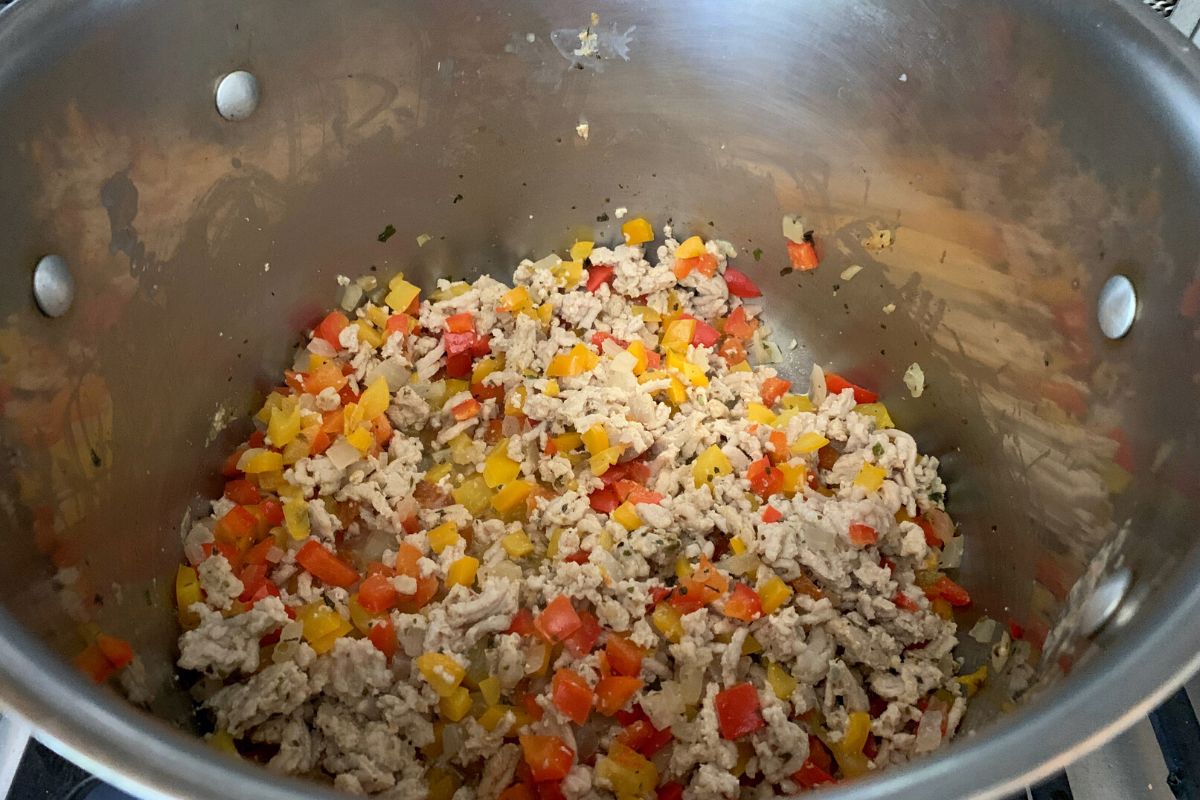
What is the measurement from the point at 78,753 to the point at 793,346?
1.35 meters

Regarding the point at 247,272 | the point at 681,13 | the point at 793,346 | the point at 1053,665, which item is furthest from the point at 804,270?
the point at 247,272

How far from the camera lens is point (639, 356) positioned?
65.6 inches

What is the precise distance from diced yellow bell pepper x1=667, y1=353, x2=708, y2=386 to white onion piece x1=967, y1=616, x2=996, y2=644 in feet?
1.95

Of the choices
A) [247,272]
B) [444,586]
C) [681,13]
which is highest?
[681,13]

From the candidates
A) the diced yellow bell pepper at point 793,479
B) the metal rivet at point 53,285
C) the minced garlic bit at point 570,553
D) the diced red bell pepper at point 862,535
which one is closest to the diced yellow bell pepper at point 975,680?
the minced garlic bit at point 570,553

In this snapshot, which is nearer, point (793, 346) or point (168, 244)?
point (168, 244)

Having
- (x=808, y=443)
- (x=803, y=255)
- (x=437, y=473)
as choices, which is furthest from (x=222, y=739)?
(x=803, y=255)

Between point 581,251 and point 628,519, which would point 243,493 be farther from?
point 581,251

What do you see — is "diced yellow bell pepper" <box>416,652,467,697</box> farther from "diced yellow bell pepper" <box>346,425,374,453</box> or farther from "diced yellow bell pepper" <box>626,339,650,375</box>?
"diced yellow bell pepper" <box>626,339,650,375</box>

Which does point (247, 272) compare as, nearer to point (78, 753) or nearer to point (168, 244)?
point (168, 244)

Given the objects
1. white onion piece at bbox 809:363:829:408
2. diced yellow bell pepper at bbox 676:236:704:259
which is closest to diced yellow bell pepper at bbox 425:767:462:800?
white onion piece at bbox 809:363:829:408

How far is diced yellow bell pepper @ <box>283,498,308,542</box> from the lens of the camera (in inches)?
57.1

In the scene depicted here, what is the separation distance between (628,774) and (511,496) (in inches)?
19.3

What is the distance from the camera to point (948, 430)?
154 centimetres
